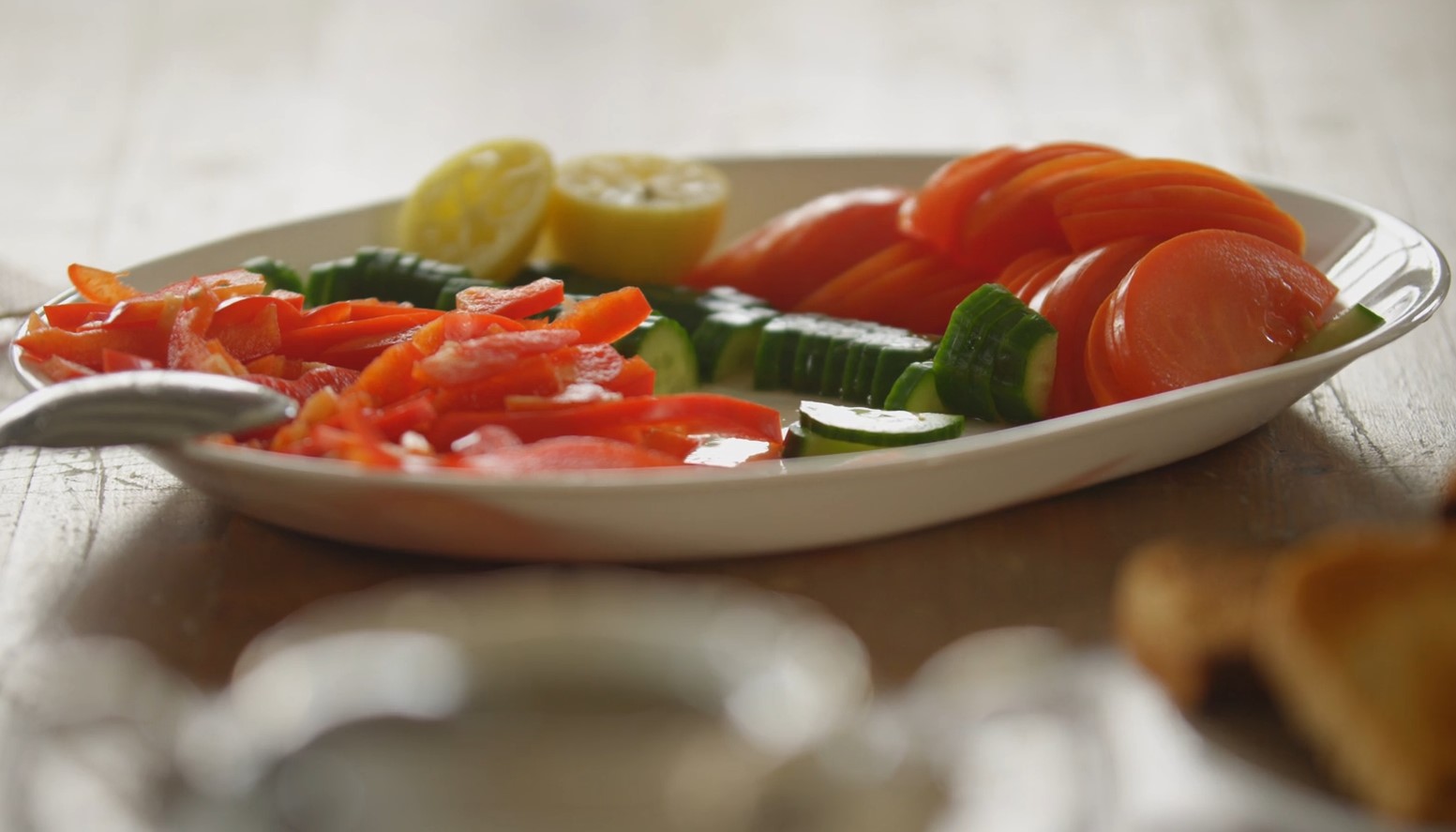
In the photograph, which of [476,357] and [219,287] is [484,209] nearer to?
[219,287]

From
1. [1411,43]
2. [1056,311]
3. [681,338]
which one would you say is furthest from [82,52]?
[1411,43]

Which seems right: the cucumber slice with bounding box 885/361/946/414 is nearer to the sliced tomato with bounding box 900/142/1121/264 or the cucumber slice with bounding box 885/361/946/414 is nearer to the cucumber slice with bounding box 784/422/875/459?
the cucumber slice with bounding box 784/422/875/459

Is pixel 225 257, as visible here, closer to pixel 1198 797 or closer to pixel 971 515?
pixel 971 515

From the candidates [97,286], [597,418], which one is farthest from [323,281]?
[597,418]

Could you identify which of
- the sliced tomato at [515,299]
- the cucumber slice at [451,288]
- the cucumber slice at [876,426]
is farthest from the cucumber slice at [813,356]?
the cucumber slice at [451,288]

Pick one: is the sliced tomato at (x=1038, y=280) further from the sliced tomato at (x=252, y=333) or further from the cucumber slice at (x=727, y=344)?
the sliced tomato at (x=252, y=333)

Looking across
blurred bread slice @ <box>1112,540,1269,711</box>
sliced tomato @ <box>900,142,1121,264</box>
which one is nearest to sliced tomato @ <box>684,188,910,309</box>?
sliced tomato @ <box>900,142,1121,264</box>
